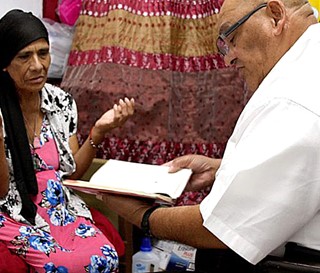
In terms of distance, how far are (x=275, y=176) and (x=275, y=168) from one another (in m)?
0.02

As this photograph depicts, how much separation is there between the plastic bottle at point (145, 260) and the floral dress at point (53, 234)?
0.56 m

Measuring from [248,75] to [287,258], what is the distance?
46 centimetres

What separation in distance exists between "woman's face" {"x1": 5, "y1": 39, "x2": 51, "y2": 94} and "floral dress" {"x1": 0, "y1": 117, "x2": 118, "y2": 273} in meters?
0.17

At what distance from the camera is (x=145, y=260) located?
2.69 meters

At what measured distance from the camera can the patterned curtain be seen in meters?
2.61

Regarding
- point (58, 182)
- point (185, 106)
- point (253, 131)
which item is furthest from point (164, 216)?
point (185, 106)

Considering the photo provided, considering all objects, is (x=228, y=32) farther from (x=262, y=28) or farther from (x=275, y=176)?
(x=275, y=176)

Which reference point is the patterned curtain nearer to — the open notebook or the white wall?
the white wall

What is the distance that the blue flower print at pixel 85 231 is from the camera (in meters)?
2.12

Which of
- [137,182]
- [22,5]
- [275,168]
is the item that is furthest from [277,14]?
[22,5]

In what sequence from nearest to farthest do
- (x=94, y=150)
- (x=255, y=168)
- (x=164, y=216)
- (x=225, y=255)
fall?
(x=255, y=168) < (x=164, y=216) < (x=225, y=255) < (x=94, y=150)

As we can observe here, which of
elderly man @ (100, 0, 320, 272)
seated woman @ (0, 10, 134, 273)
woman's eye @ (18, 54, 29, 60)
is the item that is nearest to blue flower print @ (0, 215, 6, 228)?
seated woman @ (0, 10, 134, 273)

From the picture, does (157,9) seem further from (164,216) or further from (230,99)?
(164,216)

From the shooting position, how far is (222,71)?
105 inches
